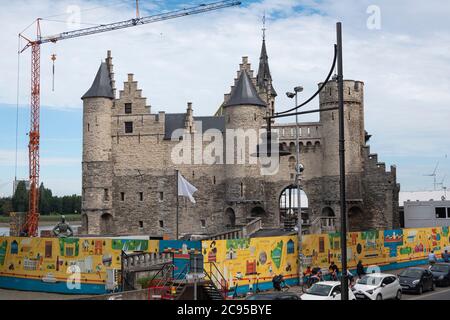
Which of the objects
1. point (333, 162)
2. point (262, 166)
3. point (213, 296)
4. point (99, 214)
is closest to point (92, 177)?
point (99, 214)

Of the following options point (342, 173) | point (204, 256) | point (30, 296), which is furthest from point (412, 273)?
point (30, 296)

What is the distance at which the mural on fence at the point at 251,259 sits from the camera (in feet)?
85.9

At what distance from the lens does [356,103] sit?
52031 millimetres

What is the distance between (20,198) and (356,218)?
313 feet

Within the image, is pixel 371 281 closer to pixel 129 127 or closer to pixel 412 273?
pixel 412 273

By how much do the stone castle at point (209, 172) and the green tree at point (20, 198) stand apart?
242 feet

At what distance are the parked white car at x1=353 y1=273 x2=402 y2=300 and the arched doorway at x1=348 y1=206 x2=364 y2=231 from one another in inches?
1030

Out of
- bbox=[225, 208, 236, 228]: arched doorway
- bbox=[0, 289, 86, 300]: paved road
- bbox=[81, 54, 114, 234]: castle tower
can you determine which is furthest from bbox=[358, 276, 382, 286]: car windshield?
bbox=[81, 54, 114, 234]: castle tower

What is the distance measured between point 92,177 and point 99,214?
356cm

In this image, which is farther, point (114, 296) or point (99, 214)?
point (99, 214)

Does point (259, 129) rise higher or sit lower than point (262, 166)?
higher

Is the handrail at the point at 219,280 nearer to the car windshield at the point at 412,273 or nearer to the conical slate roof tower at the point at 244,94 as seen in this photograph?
the car windshield at the point at 412,273

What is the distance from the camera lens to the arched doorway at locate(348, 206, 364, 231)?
51875 millimetres
